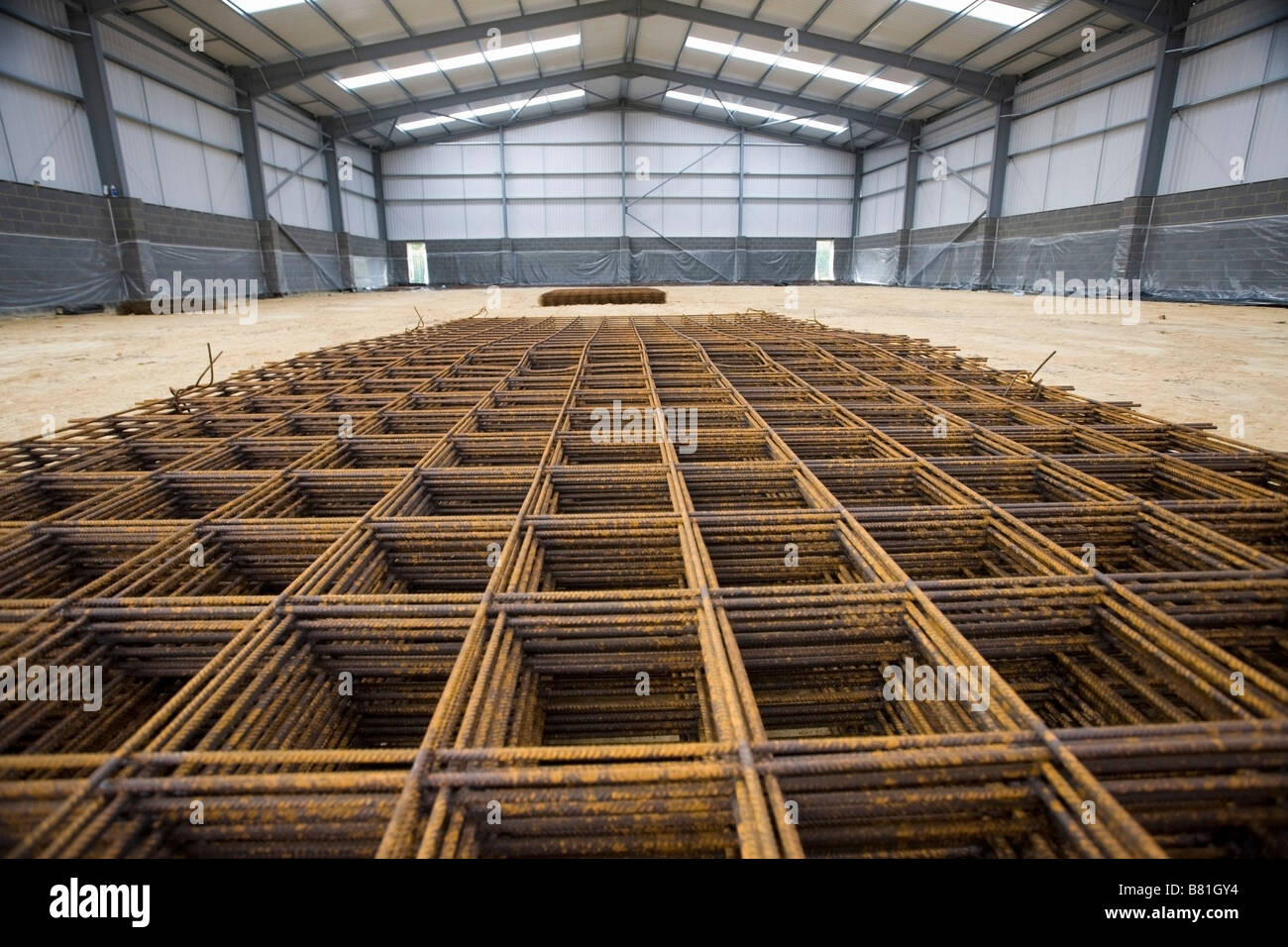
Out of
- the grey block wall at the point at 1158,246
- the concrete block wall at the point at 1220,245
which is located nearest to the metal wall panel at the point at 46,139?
the grey block wall at the point at 1158,246

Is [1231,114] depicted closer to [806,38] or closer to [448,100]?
[806,38]

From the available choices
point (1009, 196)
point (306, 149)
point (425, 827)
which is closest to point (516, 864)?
point (425, 827)

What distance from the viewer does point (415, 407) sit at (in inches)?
162

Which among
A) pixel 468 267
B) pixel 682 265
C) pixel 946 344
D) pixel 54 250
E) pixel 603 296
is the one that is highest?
pixel 682 265

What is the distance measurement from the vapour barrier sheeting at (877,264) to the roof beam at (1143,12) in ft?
43.1

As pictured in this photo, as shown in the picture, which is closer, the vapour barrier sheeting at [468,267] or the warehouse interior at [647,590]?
the warehouse interior at [647,590]

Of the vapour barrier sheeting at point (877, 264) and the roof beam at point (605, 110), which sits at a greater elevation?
the roof beam at point (605, 110)

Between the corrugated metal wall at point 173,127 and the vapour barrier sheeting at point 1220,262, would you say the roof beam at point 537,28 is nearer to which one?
the corrugated metal wall at point 173,127

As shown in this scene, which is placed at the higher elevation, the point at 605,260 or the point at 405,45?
the point at 405,45

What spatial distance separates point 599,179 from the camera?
2773 centimetres

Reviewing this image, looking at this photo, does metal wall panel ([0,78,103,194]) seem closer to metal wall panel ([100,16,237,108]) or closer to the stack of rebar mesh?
metal wall panel ([100,16,237,108])

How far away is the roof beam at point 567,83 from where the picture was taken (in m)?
22.3

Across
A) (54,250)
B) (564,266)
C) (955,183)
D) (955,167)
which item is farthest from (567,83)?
(54,250)

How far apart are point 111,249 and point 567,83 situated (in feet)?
51.6
